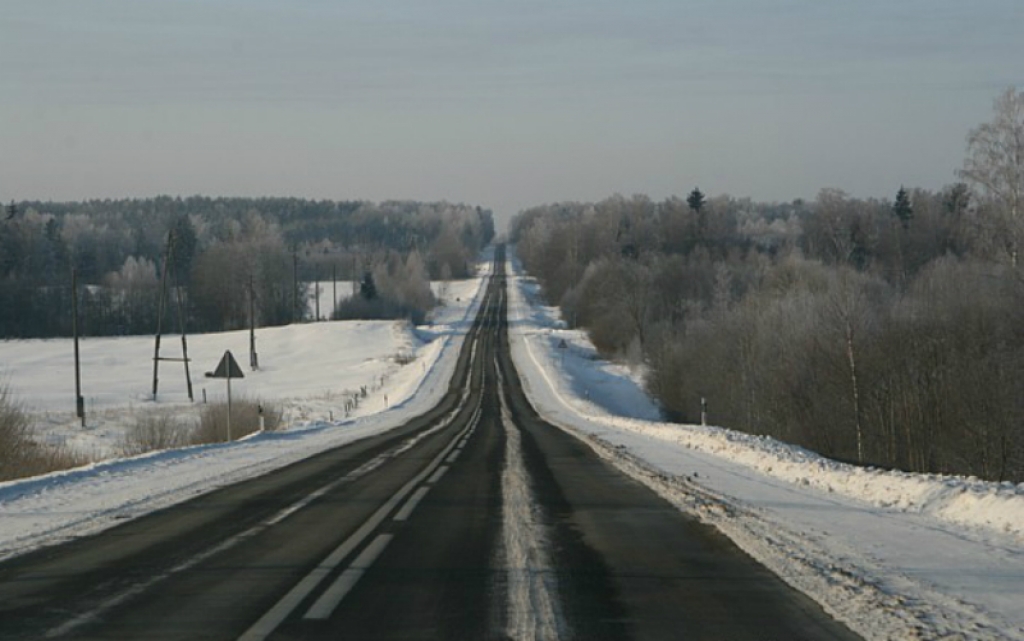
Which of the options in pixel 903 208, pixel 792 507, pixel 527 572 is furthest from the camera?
pixel 903 208

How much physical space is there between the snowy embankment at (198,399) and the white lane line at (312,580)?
9.12ft

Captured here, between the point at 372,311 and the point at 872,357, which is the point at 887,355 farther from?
the point at 372,311

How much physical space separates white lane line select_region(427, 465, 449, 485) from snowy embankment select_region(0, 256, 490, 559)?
3.06 meters

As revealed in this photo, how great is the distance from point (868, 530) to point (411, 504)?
5.49 metres

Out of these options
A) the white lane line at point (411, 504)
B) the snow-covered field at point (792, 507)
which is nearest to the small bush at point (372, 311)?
the snow-covered field at point (792, 507)

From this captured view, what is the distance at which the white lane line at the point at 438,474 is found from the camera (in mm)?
16469

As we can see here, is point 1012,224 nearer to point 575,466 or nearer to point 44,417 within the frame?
point 575,466

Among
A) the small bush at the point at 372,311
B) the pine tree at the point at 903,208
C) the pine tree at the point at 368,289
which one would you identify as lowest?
the small bush at the point at 372,311

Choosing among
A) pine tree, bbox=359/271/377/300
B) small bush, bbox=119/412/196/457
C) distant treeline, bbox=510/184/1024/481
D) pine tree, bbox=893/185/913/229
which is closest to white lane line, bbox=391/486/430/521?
small bush, bbox=119/412/196/457

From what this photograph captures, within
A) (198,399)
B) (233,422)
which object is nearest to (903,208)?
(198,399)

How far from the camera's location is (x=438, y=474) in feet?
57.8

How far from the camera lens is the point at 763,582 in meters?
7.90

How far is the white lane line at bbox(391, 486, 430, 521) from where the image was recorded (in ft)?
39.2

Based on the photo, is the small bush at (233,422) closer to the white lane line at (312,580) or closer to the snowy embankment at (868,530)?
the snowy embankment at (868,530)
